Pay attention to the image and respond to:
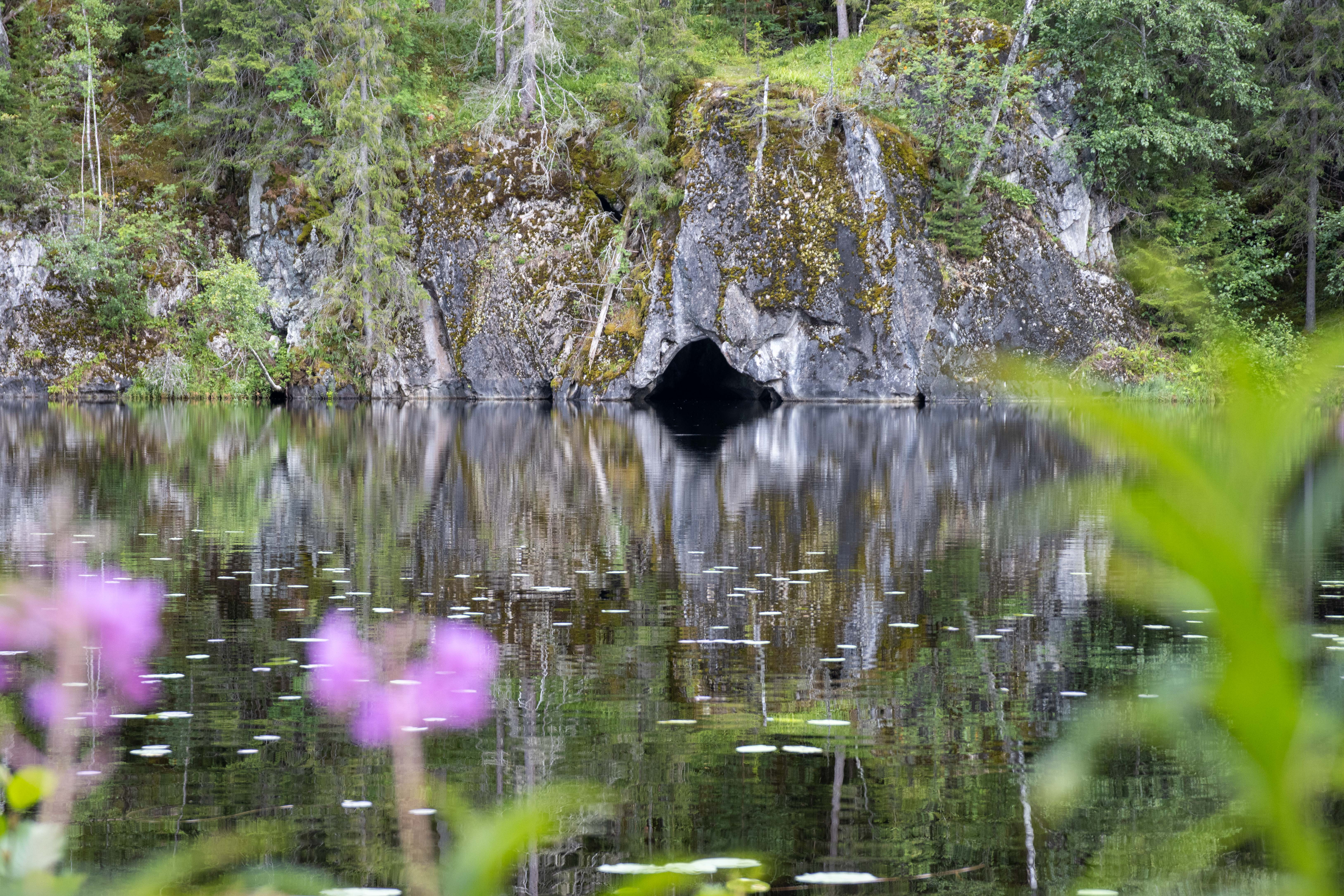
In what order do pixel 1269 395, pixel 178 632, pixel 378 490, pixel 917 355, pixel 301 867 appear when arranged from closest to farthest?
pixel 1269 395, pixel 301 867, pixel 178 632, pixel 378 490, pixel 917 355

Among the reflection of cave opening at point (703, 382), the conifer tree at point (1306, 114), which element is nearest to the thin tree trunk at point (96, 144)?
the reflection of cave opening at point (703, 382)

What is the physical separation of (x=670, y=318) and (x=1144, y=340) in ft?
40.8

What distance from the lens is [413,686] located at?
5527 millimetres

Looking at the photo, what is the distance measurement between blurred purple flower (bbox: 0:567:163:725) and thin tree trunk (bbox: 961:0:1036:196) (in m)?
28.1

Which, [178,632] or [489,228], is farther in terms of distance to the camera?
[489,228]

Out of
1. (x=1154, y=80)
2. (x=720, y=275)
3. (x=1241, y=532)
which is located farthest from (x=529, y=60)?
(x=1241, y=532)

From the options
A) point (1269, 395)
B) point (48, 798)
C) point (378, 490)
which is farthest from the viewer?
point (378, 490)

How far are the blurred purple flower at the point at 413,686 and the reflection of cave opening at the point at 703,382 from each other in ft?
106

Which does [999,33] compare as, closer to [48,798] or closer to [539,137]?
[539,137]

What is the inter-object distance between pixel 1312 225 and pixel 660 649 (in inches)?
1248

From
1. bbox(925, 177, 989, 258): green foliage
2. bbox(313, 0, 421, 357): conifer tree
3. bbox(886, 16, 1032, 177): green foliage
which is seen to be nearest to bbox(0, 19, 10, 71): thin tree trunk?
bbox(313, 0, 421, 357): conifer tree

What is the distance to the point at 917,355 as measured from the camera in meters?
32.1

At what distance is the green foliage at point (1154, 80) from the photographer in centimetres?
3306

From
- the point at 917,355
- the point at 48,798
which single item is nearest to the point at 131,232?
the point at 917,355
